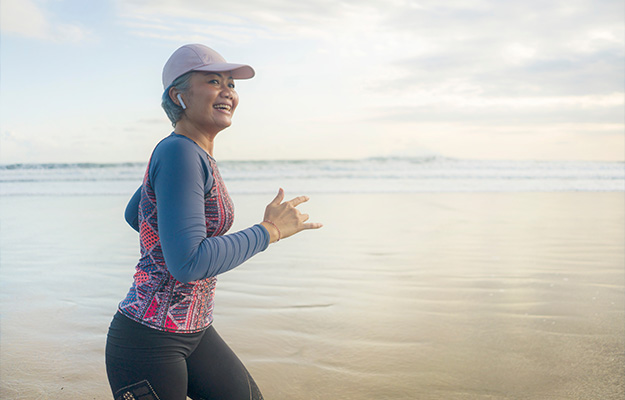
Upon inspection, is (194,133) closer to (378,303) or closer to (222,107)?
(222,107)

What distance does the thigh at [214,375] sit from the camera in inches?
75.2

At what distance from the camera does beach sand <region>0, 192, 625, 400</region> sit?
3127 millimetres

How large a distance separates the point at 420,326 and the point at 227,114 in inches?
105

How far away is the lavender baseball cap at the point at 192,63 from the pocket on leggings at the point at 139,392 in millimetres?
970

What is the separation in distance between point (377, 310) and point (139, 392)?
285cm

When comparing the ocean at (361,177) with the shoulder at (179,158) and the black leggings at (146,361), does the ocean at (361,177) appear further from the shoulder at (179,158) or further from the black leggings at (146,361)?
the shoulder at (179,158)

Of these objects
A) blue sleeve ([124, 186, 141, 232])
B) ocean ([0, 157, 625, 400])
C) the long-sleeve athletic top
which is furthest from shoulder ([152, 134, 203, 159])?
ocean ([0, 157, 625, 400])

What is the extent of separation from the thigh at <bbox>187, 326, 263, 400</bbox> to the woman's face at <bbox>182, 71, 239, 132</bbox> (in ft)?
2.53

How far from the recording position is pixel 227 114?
1.81 m

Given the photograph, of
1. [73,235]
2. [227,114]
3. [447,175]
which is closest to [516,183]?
[447,175]

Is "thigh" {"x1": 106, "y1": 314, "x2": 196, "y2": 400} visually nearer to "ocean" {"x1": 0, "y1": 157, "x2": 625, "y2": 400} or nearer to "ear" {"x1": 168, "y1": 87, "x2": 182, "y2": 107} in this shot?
"ear" {"x1": 168, "y1": 87, "x2": 182, "y2": 107}

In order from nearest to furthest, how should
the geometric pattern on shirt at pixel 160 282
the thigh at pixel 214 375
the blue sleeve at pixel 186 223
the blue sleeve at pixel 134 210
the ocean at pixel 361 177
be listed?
the blue sleeve at pixel 186 223, the geometric pattern on shirt at pixel 160 282, the thigh at pixel 214 375, the blue sleeve at pixel 134 210, the ocean at pixel 361 177

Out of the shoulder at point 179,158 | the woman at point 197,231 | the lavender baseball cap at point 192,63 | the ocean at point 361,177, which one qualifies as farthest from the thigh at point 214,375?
the ocean at point 361,177

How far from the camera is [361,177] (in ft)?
60.2
